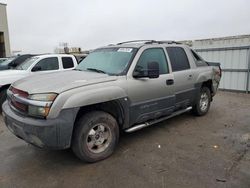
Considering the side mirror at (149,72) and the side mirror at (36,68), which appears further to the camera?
the side mirror at (36,68)

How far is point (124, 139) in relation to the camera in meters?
4.61

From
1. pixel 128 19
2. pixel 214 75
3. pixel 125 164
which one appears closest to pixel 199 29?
pixel 128 19

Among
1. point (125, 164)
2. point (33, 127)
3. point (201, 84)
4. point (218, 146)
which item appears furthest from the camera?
point (201, 84)

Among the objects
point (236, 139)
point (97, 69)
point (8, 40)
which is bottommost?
point (236, 139)

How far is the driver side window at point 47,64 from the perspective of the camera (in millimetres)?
7673

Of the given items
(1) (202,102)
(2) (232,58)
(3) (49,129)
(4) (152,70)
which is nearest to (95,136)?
(3) (49,129)

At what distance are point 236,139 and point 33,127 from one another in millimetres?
3807

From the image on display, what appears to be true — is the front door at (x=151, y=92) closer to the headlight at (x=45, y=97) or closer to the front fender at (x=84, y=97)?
the front fender at (x=84, y=97)

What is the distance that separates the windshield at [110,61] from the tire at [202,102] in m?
2.52

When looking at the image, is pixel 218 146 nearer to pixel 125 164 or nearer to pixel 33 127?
pixel 125 164

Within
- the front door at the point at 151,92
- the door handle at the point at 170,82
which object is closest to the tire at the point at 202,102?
the front door at the point at 151,92

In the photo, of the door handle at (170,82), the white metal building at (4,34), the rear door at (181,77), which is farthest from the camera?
the white metal building at (4,34)

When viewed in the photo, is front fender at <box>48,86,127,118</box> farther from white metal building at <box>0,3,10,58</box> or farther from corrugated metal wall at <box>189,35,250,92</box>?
white metal building at <box>0,3,10,58</box>

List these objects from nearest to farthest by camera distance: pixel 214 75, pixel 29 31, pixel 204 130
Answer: pixel 204 130 → pixel 214 75 → pixel 29 31
